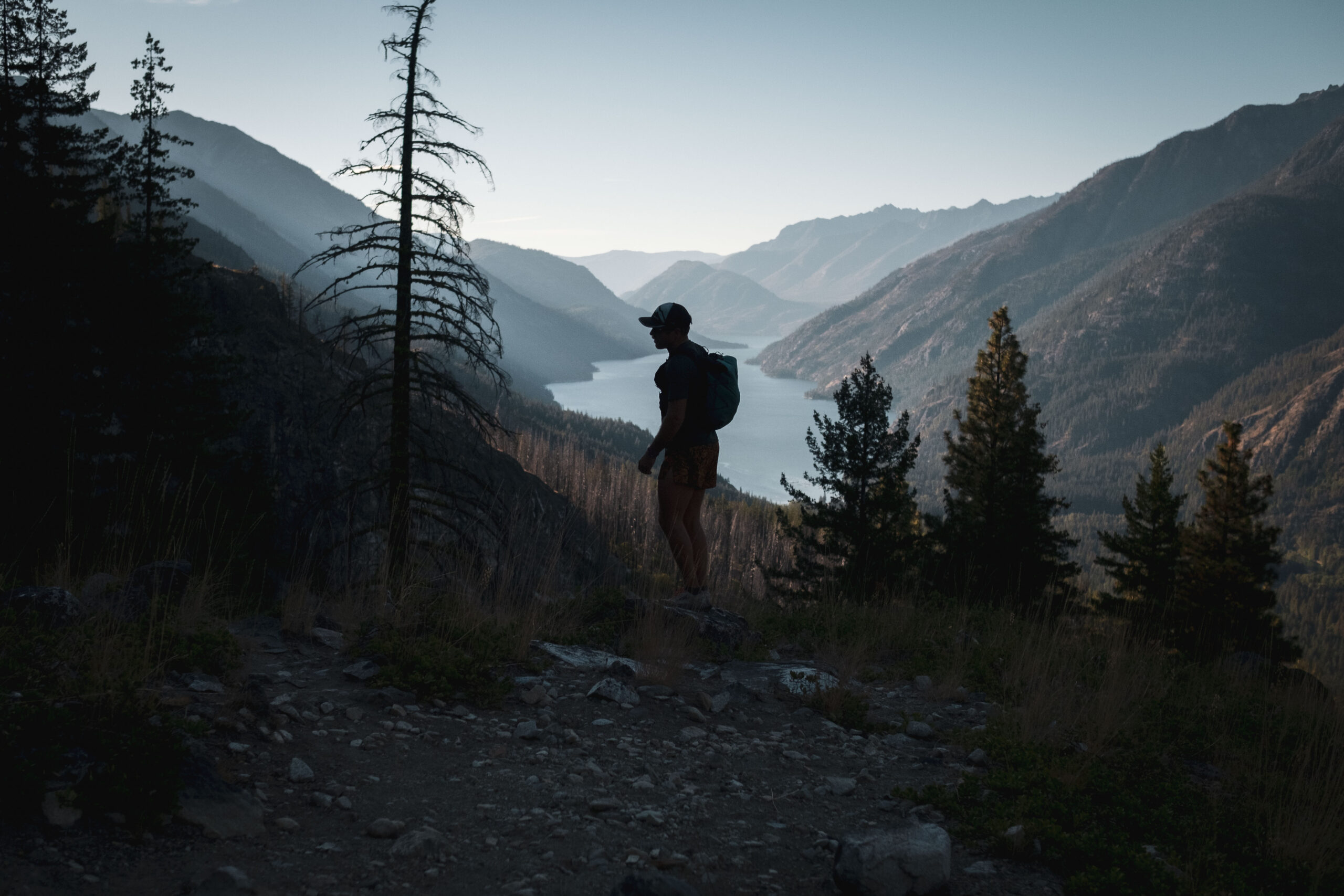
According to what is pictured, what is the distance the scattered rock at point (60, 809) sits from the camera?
3.20 meters

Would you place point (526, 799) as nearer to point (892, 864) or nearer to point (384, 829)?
point (384, 829)

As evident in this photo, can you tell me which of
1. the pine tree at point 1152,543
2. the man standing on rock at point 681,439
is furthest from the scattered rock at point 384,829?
the pine tree at point 1152,543

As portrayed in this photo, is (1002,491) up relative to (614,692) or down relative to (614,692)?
up

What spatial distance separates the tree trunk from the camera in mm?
9070

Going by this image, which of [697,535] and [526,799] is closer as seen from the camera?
[526,799]

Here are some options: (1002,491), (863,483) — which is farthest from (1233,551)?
(863,483)

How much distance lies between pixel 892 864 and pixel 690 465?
14.0 feet

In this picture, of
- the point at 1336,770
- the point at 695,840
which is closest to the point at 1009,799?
the point at 695,840

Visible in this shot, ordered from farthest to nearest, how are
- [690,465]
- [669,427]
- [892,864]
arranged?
[690,465] → [669,427] → [892,864]

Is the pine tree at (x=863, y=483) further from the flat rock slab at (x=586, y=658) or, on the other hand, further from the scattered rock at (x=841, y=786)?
the scattered rock at (x=841, y=786)

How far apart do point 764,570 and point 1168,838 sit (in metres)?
14.5

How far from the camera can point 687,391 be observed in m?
7.04

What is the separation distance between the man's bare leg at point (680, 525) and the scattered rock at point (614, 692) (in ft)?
5.90

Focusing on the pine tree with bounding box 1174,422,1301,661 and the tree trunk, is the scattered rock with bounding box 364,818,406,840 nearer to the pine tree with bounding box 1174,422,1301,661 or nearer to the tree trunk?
the tree trunk
